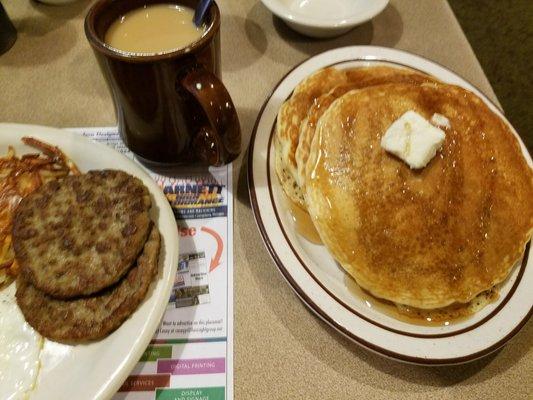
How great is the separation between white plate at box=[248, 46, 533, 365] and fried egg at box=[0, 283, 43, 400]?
47 centimetres

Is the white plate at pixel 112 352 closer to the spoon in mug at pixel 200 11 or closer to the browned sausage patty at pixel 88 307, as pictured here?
the browned sausage patty at pixel 88 307

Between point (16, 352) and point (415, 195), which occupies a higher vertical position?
point (415, 195)

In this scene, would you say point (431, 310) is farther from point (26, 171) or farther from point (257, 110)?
point (26, 171)

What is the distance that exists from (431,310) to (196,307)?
48 cm

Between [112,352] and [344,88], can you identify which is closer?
[112,352]

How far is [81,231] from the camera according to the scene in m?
0.78

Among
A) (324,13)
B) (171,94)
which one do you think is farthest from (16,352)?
(324,13)

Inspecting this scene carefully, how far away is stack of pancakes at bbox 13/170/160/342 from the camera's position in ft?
2.38

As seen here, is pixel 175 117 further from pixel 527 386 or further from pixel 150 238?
pixel 527 386

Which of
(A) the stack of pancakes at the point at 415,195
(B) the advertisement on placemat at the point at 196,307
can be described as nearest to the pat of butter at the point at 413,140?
(A) the stack of pancakes at the point at 415,195

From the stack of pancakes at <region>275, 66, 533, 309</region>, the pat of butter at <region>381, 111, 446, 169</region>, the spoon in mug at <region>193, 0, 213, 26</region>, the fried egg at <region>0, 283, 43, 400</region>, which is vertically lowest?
the fried egg at <region>0, 283, 43, 400</region>

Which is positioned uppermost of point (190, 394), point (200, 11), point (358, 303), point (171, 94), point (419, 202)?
point (200, 11)

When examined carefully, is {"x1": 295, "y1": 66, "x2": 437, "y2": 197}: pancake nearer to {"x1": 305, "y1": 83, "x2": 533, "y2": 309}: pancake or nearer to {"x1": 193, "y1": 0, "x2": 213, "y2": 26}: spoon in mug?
{"x1": 305, "y1": 83, "x2": 533, "y2": 309}: pancake

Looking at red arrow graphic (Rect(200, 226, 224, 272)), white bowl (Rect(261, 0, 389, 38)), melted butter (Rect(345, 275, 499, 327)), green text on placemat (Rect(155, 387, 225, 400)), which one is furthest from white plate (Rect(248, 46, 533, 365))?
white bowl (Rect(261, 0, 389, 38))
